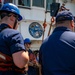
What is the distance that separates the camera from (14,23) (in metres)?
3.27

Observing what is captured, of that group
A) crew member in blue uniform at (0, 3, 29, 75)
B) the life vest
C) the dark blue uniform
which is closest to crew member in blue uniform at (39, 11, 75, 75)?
the dark blue uniform

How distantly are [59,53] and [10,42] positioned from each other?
1.83 feet

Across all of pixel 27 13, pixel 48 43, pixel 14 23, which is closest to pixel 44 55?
pixel 48 43

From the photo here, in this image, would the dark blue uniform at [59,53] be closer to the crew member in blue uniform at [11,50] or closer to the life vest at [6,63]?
the crew member in blue uniform at [11,50]

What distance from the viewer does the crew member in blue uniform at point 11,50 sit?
9.74 ft

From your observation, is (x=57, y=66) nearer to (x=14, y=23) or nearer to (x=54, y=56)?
(x=54, y=56)

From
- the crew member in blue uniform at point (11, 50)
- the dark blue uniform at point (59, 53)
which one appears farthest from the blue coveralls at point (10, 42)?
the dark blue uniform at point (59, 53)

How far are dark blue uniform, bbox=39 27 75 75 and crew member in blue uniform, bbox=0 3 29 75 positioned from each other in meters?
0.23

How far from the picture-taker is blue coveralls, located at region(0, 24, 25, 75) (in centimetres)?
298

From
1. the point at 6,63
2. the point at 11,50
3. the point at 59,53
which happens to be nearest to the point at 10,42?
the point at 11,50

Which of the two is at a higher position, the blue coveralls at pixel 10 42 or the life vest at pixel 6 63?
the blue coveralls at pixel 10 42

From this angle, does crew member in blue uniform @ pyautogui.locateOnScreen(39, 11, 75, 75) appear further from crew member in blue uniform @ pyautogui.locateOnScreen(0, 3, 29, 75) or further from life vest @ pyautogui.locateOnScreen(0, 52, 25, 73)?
life vest @ pyautogui.locateOnScreen(0, 52, 25, 73)

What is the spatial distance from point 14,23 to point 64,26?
0.62 meters

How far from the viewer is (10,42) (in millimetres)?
3021
